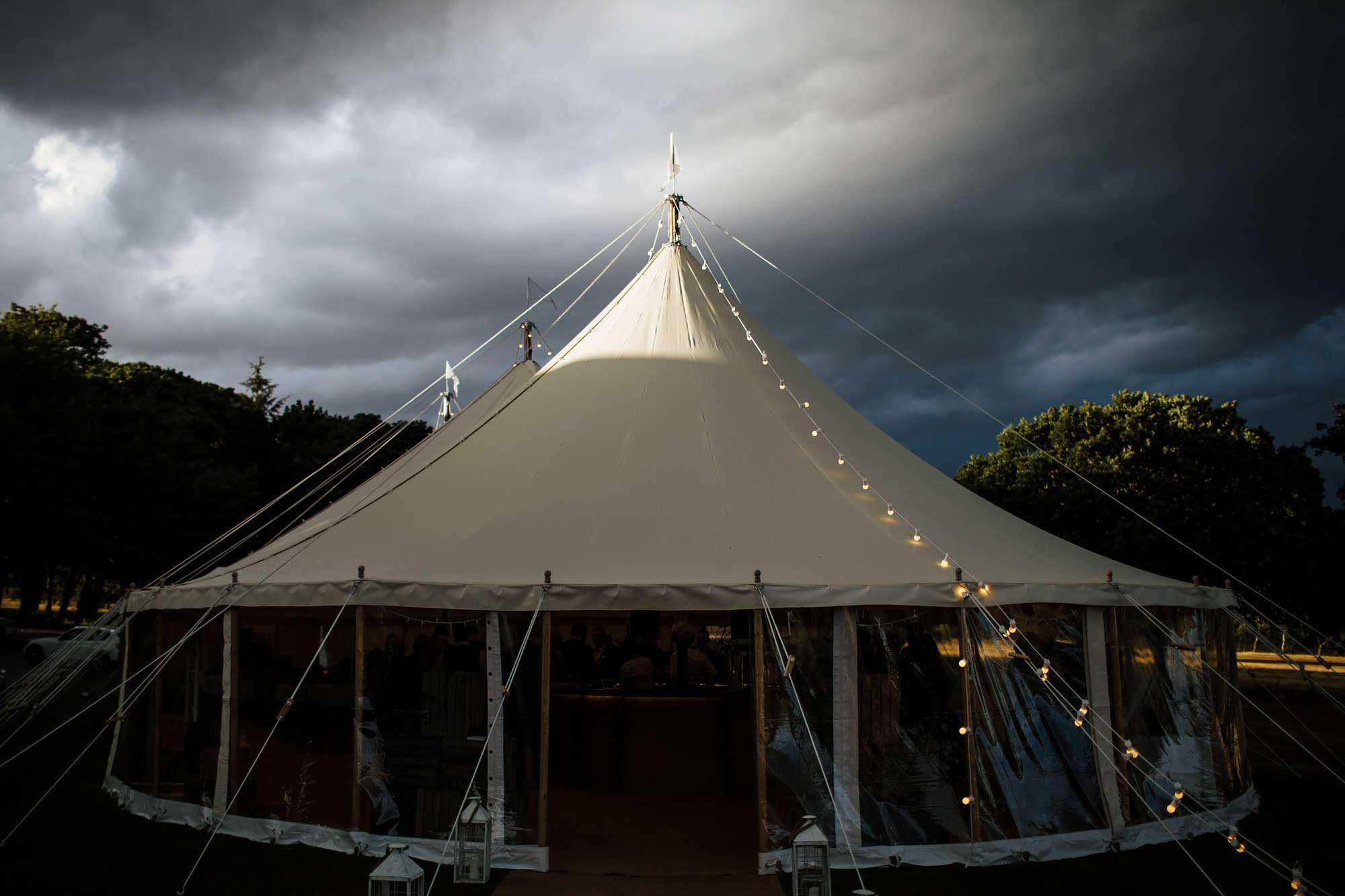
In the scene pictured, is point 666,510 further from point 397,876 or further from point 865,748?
point 397,876

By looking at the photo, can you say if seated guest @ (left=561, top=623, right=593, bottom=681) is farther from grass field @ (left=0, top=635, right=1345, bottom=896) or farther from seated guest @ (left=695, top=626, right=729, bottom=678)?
grass field @ (left=0, top=635, right=1345, bottom=896)

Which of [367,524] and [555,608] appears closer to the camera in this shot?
[555,608]

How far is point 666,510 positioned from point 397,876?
3161 millimetres

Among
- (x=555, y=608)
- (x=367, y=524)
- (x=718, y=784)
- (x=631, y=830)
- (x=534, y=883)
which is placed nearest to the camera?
(x=534, y=883)

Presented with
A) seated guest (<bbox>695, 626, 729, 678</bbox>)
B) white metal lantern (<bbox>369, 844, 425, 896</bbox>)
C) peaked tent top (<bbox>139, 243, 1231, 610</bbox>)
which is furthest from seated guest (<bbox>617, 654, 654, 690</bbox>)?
white metal lantern (<bbox>369, 844, 425, 896</bbox>)

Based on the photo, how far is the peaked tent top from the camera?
20.6 feet

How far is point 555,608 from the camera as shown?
20.0 feet

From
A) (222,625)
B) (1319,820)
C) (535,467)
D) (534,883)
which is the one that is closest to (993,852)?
(534,883)

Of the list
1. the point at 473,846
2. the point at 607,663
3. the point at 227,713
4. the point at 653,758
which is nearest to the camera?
the point at 473,846

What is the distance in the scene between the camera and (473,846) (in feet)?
19.1

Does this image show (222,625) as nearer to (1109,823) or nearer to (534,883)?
(534,883)

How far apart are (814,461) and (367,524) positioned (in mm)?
3640

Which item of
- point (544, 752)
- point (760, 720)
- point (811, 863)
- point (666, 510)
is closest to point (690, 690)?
point (666, 510)

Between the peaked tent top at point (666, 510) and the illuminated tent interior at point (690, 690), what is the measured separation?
3 centimetres
